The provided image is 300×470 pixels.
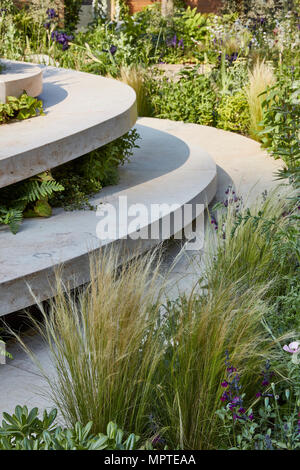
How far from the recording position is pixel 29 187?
4004mm

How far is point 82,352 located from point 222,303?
56cm

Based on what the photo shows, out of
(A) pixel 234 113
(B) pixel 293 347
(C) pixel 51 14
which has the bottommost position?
(A) pixel 234 113

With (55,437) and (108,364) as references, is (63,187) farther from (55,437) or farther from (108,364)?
(55,437)

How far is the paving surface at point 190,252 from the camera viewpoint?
9.12 feet

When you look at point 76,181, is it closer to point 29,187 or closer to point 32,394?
point 29,187

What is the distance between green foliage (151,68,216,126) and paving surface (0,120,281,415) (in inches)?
11.8

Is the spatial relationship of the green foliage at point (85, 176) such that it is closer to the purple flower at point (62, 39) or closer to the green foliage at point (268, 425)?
the green foliage at point (268, 425)

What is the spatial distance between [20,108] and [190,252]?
1768 millimetres

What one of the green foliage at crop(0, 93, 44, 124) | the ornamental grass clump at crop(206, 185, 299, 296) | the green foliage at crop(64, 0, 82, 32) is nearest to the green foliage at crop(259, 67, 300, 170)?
the ornamental grass clump at crop(206, 185, 299, 296)

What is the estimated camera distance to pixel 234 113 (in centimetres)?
702

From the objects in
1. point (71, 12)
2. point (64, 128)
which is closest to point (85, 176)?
point (64, 128)

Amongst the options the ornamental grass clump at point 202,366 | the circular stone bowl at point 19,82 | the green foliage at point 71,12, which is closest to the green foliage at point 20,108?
the circular stone bowl at point 19,82

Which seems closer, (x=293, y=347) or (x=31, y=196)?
(x=293, y=347)
